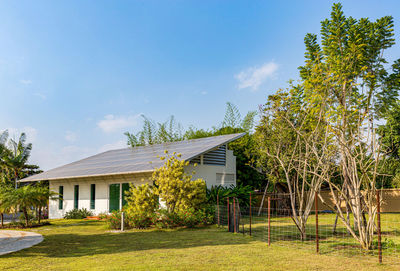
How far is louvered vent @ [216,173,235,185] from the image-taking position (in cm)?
2042

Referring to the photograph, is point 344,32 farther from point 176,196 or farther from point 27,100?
point 27,100

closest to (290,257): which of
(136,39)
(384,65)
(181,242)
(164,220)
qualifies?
(181,242)

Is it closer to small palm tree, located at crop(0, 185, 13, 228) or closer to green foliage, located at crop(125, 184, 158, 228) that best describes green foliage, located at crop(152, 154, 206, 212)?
green foliage, located at crop(125, 184, 158, 228)

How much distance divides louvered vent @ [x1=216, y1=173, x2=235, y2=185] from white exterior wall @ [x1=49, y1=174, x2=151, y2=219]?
169 inches

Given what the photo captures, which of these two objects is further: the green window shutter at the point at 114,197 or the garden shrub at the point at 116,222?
the green window shutter at the point at 114,197

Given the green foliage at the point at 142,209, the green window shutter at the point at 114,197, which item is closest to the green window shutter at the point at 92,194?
the green window shutter at the point at 114,197

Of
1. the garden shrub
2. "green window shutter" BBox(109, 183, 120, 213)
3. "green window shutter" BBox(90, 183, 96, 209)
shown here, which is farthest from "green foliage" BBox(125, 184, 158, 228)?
"green window shutter" BBox(90, 183, 96, 209)

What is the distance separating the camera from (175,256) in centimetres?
849

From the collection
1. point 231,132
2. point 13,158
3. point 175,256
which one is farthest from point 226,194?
point 13,158

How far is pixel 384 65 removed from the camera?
21.1 meters

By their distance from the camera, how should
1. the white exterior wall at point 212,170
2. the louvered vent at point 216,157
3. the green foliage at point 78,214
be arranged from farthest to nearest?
the green foliage at point 78,214 < the louvered vent at point 216,157 < the white exterior wall at point 212,170

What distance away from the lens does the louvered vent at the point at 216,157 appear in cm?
1983

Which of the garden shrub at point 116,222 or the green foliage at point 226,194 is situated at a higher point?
the green foliage at point 226,194

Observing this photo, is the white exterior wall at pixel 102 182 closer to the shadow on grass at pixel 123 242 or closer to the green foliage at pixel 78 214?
the green foliage at pixel 78 214
